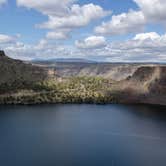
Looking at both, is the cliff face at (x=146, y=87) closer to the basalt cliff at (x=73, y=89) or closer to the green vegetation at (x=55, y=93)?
the basalt cliff at (x=73, y=89)

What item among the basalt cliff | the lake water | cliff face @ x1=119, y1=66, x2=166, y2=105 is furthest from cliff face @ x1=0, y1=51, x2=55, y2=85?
→ cliff face @ x1=119, y1=66, x2=166, y2=105

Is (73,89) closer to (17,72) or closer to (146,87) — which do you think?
(17,72)

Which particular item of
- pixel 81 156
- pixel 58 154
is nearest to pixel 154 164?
pixel 81 156

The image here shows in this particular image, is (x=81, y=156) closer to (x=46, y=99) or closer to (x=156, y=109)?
(x=156, y=109)

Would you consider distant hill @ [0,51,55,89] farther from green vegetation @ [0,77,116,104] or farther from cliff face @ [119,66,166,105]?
cliff face @ [119,66,166,105]

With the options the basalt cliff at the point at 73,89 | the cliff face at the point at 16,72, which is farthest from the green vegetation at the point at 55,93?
the cliff face at the point at 16,72
